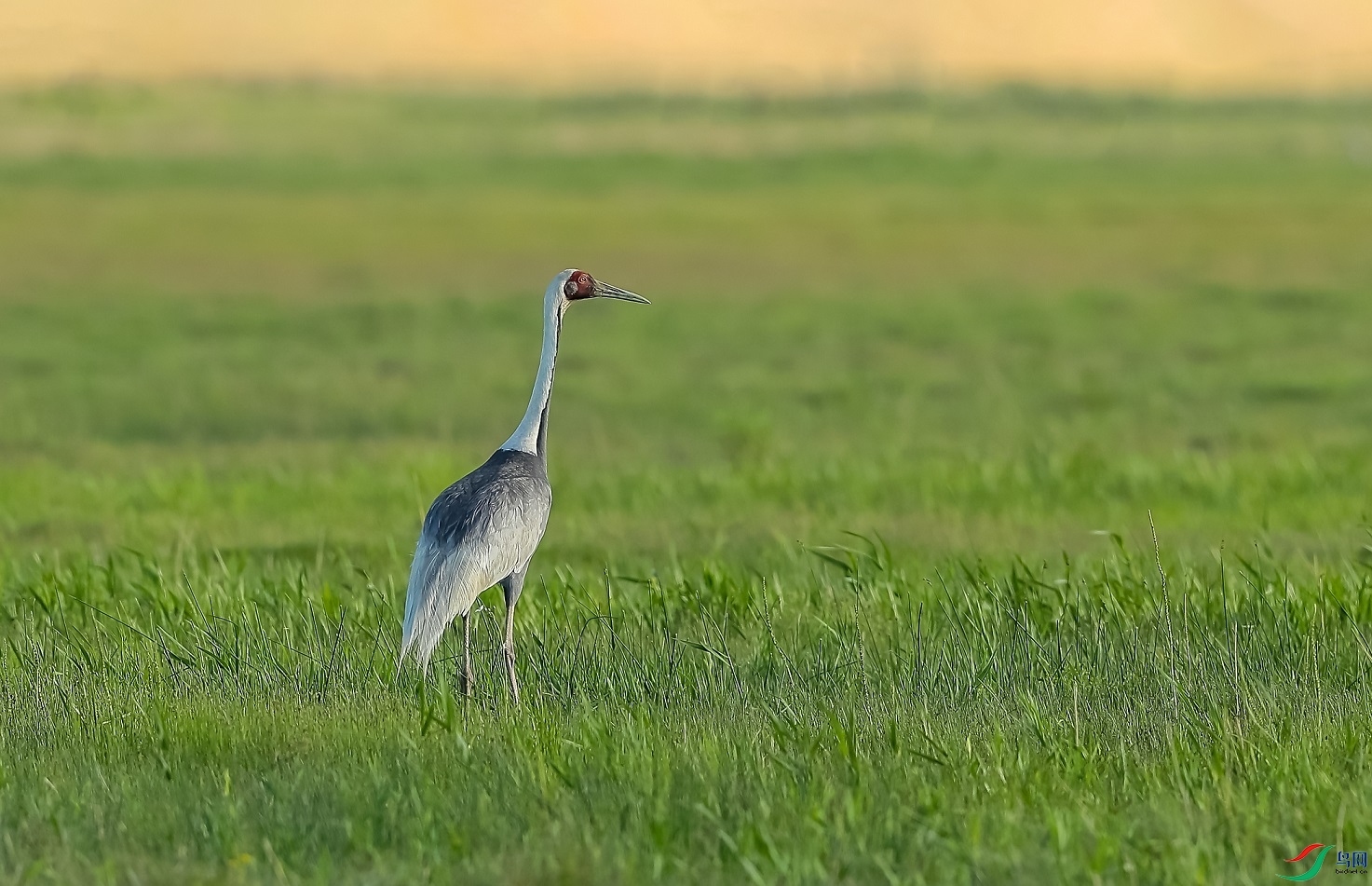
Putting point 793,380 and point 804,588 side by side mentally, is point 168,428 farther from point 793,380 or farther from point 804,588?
point 804,588

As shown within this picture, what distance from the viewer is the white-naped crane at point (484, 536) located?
25.4ft

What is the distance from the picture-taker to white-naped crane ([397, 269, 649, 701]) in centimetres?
774

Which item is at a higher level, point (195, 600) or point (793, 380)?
point (195, 600)

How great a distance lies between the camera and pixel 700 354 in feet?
91.0

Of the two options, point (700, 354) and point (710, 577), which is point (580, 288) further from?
point (700, 354)

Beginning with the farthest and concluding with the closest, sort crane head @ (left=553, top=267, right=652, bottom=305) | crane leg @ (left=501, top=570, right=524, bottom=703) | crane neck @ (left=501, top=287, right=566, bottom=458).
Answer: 1. crane head @ (left=553, top=267, right=652, bottom=305)
2. crane neck @ (left=501, top=287, right=566, bottom=458)
3. crane leg @ (left=501, top=570, right=524, bottom=703)

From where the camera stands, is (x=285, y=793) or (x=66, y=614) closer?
(x=285, y=793)

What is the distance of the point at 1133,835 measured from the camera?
5.79m

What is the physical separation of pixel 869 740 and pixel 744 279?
33.5 meters

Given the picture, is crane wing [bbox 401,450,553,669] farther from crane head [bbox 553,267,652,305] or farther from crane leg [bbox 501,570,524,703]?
crane head [bbox 553,267,652,305]

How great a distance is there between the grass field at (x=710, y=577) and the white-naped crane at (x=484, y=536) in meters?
0.28

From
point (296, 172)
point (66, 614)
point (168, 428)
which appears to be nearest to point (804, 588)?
point (66, 614)

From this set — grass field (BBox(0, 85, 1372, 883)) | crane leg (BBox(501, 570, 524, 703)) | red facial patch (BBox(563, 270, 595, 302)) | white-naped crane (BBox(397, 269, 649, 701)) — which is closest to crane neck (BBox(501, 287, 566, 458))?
white-naped crane (BBox(397, 269, 649, 701))

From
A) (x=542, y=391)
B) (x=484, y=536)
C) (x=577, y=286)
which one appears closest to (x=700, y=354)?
(x=577, y=286)
